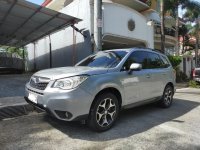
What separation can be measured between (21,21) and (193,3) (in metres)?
16.0

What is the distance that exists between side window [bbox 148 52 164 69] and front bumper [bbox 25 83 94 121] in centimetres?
262

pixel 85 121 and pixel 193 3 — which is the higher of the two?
pixel 193 3

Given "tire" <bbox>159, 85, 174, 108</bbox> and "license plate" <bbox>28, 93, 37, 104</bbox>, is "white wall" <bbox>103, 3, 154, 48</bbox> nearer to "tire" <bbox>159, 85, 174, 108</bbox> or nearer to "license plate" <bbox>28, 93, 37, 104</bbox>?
"tire" <bbox>159, 85, 174, 108</bbox>

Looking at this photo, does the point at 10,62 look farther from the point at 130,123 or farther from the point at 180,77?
the point at 130,123

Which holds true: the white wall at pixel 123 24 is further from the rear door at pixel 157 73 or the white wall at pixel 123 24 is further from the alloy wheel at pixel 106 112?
the alloy wheel at pixel 106 112

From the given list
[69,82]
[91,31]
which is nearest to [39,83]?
[69,82]

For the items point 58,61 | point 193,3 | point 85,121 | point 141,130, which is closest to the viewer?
point 85,121

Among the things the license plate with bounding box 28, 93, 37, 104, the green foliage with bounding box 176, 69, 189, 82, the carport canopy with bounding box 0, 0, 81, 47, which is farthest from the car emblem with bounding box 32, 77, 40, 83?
the green foliage with bounding box 176, 69, 189, 82

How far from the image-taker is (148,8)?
23.8 meters

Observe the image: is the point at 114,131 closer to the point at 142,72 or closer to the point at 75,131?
the point at 75,131

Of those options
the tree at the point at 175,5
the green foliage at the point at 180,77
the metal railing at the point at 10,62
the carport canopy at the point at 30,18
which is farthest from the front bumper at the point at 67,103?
the metal railing at the point at 10,62

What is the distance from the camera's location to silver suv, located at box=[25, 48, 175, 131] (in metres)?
4.46

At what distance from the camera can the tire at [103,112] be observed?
4715 millimetres

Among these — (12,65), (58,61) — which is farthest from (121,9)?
(12,65)
